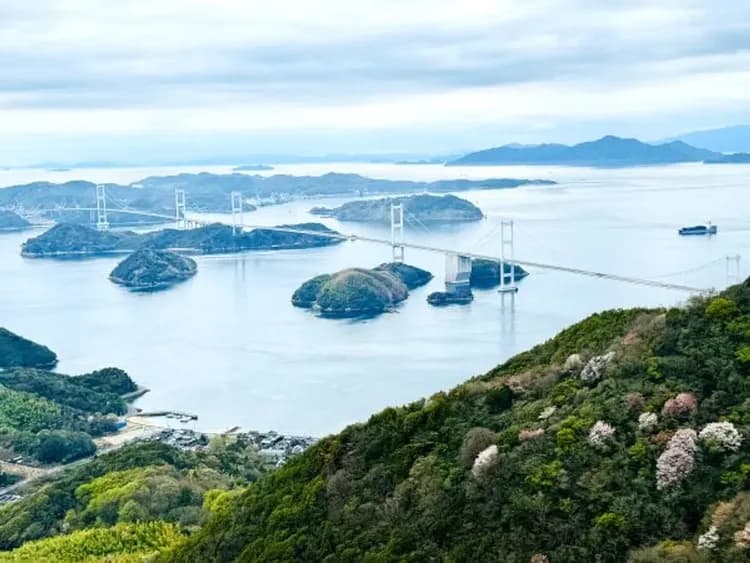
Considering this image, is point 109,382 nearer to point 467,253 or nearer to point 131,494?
point 131,494

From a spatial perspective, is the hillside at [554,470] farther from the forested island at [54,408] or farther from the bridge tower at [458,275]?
the bridge tower at [458,275]

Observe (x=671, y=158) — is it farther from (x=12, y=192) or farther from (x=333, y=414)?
(x=333, y=414)

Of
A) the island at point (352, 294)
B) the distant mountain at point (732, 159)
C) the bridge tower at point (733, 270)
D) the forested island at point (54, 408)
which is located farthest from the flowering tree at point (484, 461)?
the distant mountain at point (732, 159)

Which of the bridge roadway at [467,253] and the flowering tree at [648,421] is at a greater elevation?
the flowering tree at [648,421]

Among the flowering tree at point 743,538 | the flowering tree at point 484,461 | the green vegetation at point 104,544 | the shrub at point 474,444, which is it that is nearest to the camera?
the flowering tree at point 743,538

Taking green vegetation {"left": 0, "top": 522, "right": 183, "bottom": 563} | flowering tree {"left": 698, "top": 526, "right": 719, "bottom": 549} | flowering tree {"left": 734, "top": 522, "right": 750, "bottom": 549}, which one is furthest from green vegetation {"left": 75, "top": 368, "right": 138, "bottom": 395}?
flowering tree {"left": 734, "top": 522, "right": 750, "bottom": 549}

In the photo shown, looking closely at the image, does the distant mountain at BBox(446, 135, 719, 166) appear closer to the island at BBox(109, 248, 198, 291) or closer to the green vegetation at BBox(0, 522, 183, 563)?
the island at BBox(109, 248, 198, 291)
